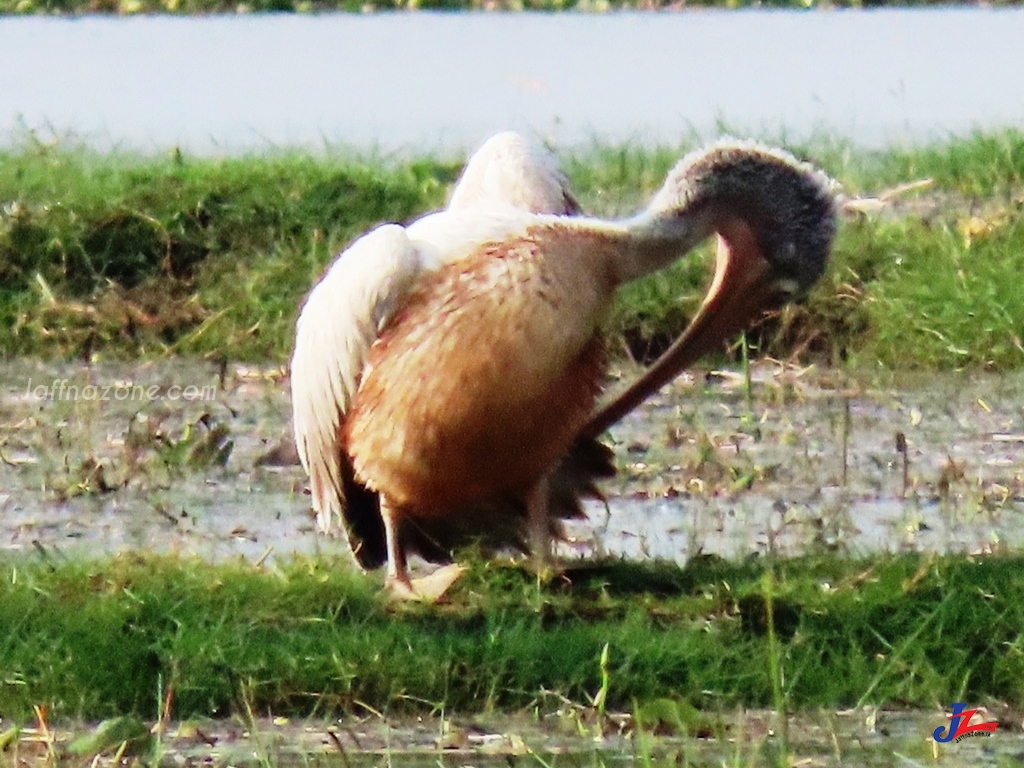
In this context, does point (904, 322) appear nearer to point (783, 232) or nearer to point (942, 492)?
point (942, 492)

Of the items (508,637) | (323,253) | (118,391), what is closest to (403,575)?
→ (508,637)

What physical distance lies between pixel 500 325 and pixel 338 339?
0.53 meters

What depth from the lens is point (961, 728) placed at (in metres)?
4.23

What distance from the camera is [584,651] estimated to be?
4.66 metres

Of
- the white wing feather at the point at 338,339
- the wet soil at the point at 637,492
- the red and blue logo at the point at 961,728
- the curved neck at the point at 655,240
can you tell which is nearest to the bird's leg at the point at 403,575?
the white wing feather at the point at 338,339

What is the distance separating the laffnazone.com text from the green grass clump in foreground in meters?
2.29

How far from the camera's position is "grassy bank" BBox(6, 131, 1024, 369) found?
8023mm

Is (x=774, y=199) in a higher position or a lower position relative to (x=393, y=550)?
higher

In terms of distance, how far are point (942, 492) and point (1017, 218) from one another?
3062 mm

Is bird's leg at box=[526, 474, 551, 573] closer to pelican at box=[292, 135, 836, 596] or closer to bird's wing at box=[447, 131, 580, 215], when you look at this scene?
pelican at box=[292, 135, 836, 596]

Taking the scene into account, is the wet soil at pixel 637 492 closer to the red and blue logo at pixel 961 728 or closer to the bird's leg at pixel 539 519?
the red and blue logo at pixel 961 728

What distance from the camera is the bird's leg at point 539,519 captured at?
544cm

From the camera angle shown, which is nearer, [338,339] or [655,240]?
[655,240]

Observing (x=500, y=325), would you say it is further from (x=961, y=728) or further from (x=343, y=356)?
(x=961, y=728)
